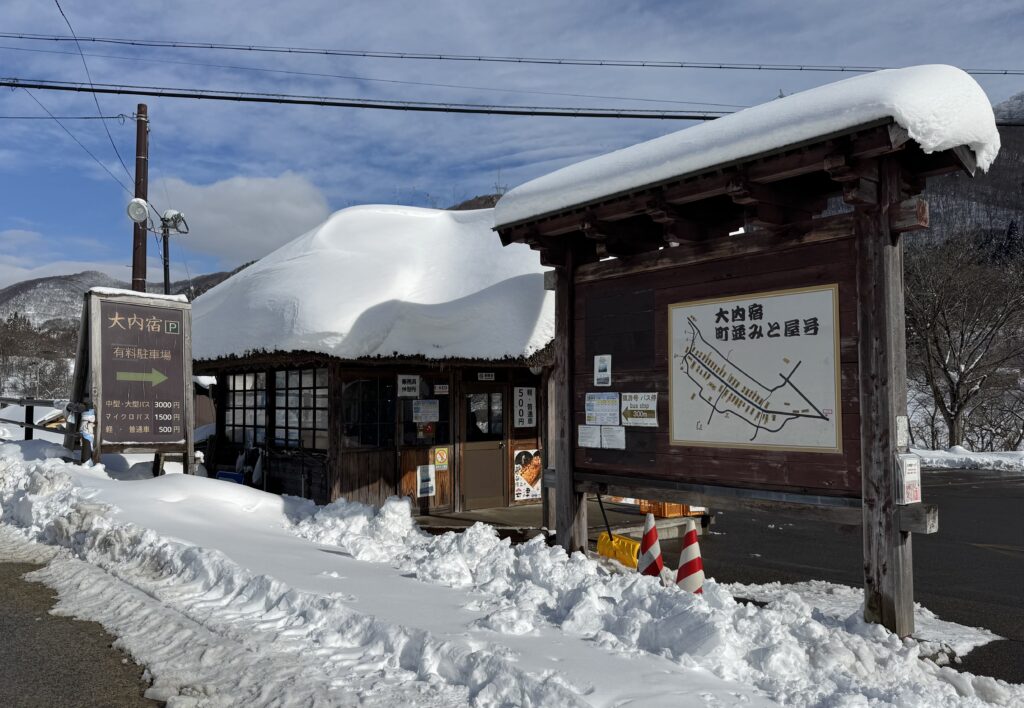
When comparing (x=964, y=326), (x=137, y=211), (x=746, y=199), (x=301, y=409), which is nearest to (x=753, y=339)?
(x=746, y=199)

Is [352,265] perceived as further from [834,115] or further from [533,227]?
[834,115]

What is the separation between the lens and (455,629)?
4805 millimetres

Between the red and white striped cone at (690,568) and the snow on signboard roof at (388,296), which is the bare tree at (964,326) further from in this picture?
the red and white striped cone at (690,568)

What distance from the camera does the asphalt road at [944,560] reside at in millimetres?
6207

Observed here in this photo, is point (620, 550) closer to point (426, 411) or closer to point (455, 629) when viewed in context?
point (455, 629)

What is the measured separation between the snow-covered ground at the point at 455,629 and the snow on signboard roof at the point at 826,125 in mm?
3033

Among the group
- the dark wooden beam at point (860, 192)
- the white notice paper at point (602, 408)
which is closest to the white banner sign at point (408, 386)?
the white notice paper at point (602, 408)

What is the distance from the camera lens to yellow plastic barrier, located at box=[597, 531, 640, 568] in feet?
25.6

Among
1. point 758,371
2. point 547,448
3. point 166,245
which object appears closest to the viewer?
point 758,371

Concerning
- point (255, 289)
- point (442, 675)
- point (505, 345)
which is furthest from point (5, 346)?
point (442, 675)

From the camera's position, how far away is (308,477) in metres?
11.2

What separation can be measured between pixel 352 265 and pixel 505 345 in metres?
3.65

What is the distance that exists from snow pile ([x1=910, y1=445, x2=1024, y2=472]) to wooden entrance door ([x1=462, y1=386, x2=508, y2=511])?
14.5m

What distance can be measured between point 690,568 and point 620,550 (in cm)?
179
